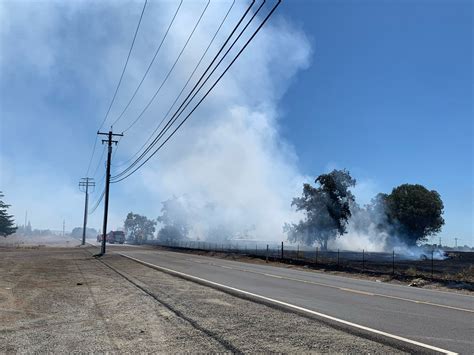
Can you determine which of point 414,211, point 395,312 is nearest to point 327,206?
point 414,211

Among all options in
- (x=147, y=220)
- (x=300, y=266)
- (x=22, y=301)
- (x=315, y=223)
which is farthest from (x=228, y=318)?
(x=147, y=220)

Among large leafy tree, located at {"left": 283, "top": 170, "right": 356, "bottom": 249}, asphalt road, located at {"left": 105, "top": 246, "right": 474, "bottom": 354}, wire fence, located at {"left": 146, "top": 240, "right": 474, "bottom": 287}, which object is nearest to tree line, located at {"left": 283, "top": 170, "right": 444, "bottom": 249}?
large leafy tree, located at {"left": 283, "top": 170, "right": 356, "bottom": 249}

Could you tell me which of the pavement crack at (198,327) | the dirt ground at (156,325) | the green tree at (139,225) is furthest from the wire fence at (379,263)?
the green tree at (139,225)

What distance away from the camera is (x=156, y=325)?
29.4ft

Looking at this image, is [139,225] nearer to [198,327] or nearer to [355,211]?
[355,211]

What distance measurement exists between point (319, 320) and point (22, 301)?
768 cm

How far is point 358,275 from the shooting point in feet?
92.4

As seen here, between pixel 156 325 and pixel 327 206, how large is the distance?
7681 cm

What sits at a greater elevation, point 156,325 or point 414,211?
point 414,211

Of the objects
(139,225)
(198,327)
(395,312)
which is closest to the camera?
(198,327)

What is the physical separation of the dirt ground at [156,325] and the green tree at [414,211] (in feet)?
271

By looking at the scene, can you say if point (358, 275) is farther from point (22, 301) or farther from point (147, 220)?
point (147, 220)

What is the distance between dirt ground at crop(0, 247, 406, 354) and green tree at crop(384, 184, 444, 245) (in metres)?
82.5

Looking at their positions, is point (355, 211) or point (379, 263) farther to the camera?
point (355, 211)
